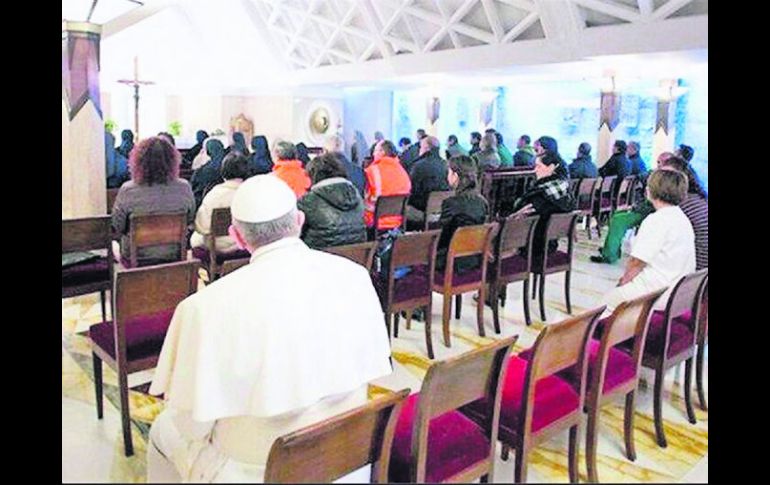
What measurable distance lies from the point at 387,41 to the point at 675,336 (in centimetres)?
682

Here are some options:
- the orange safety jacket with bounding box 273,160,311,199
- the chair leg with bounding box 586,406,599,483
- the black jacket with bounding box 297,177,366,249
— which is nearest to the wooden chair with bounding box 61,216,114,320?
the black jacket with bounding box 297,177,366,249

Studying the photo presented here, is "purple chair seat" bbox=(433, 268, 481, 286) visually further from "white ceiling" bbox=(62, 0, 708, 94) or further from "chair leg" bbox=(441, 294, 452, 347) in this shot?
"white ceiling" bbox=(62, 0, 708, 94)

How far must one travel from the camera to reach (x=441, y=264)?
3965 millimetres

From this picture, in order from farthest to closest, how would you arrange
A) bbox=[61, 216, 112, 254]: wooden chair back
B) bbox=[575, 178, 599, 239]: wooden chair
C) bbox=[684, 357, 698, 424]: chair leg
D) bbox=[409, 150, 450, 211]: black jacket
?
bbox=[575, 178, 599, 239]: wooden chair < bbox=[409, 150, 450, 211]: black jacket < bbox=[61, 216, 112, 254]: wooden chair back < bbox=[684, 357, 698, 424]: chair leg

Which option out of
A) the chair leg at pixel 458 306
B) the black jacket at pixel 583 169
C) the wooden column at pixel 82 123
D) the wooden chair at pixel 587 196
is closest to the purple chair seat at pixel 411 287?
the chair leg at pixel 458 306

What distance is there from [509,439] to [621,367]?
2.28ft

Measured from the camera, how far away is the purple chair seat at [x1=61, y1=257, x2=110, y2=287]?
11.4 feet

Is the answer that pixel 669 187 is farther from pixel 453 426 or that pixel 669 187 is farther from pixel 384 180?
pixel 384 180

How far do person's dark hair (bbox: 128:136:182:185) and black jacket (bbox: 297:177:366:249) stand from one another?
85cm

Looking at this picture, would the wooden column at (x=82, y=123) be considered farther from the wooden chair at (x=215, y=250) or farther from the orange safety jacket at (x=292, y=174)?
the orange safety jacket at (x=292, y=174)

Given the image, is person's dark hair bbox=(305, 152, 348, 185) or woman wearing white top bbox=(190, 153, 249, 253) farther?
woman wearing white top bbox=(190, 153, 249, 253)
